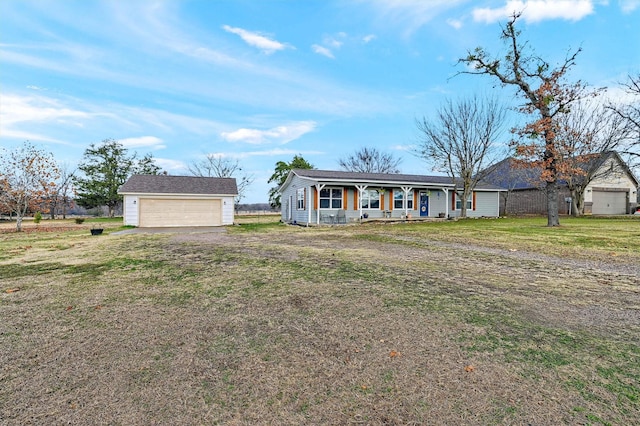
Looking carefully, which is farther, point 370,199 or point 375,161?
point 375,161

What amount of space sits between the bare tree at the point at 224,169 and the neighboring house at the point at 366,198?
18.4m

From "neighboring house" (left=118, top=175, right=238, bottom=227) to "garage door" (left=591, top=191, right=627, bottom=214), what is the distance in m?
30.4

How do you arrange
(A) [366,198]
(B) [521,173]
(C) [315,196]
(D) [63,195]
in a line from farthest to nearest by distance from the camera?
(D) [63,195]
(B) [521,173]
(A) [366,198]
(C) [315,196]

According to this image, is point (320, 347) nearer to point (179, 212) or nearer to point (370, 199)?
point (370, 199)

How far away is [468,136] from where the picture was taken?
73.8 ft

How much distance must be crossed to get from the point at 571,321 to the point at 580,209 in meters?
28.8

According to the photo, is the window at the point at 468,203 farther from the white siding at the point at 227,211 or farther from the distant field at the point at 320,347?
the distant field at the point at 320,347

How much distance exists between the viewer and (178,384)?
217cm

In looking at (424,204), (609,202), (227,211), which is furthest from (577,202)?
(227,211)

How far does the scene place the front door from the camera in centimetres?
2205

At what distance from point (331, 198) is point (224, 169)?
2595cm

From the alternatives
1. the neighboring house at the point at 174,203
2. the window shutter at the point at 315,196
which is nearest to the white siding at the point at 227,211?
the neighboring house at the point at 174,203

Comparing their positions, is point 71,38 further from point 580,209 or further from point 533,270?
point 580,209

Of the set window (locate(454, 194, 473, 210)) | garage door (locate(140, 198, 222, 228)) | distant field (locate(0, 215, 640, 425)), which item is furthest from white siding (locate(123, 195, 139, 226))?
window (locate(454, 194, 473, 210))
